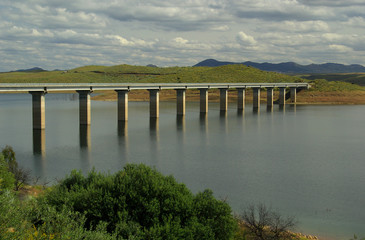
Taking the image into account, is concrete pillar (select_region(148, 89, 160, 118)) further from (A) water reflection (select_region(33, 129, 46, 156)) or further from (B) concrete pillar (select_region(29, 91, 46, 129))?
(A) water reflection (select_region(33, 129, 46, 156))

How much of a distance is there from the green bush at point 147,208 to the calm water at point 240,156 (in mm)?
6403

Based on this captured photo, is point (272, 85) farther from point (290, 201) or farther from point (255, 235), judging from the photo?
point (255, 235)

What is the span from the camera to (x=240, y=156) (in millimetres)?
44188

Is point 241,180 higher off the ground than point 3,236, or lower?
lower

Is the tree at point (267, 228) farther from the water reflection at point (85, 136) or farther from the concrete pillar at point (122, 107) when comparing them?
the concrete pillar at point (122, 107)

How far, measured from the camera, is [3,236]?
11.7 m

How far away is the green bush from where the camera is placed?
18344 mm

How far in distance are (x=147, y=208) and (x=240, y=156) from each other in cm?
2577

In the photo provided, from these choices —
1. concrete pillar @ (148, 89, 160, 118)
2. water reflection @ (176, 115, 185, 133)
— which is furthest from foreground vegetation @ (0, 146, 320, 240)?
concrete pillar @ (148, 89, 160, 118)

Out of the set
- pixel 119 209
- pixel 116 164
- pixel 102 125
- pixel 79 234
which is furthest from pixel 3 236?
pixel 102 125

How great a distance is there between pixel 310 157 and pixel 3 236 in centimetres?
3664

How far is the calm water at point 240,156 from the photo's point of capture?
93.1ft

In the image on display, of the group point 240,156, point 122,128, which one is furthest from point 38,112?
point 240,156

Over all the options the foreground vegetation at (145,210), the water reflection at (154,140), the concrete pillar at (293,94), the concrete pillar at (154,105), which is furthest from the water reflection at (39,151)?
the concrete pillar at (293,94)
